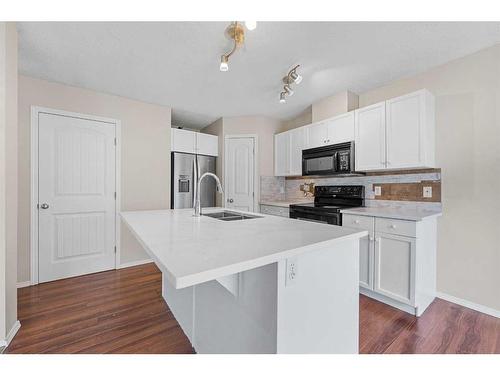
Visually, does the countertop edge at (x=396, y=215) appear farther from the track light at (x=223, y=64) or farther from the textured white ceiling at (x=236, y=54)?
the track light at (x=223, y=64)

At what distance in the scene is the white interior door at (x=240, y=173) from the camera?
386 cm

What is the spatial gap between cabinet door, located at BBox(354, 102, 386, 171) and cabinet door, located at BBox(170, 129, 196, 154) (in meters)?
2.45

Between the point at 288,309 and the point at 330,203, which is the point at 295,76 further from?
the point at 288,309

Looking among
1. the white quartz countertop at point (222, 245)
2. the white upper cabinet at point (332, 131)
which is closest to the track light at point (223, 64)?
the white quartz countertop at point (222, 245)

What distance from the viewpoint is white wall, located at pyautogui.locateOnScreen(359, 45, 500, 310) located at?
6.42 feet

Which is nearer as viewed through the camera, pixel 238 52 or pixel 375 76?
pixel 238 52

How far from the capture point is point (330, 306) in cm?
118

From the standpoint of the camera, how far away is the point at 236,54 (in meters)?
2.11

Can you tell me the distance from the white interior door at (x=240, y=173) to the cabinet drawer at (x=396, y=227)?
2038mm

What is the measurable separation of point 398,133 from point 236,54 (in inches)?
69.4

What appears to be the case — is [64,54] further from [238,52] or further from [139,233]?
[139,233]
